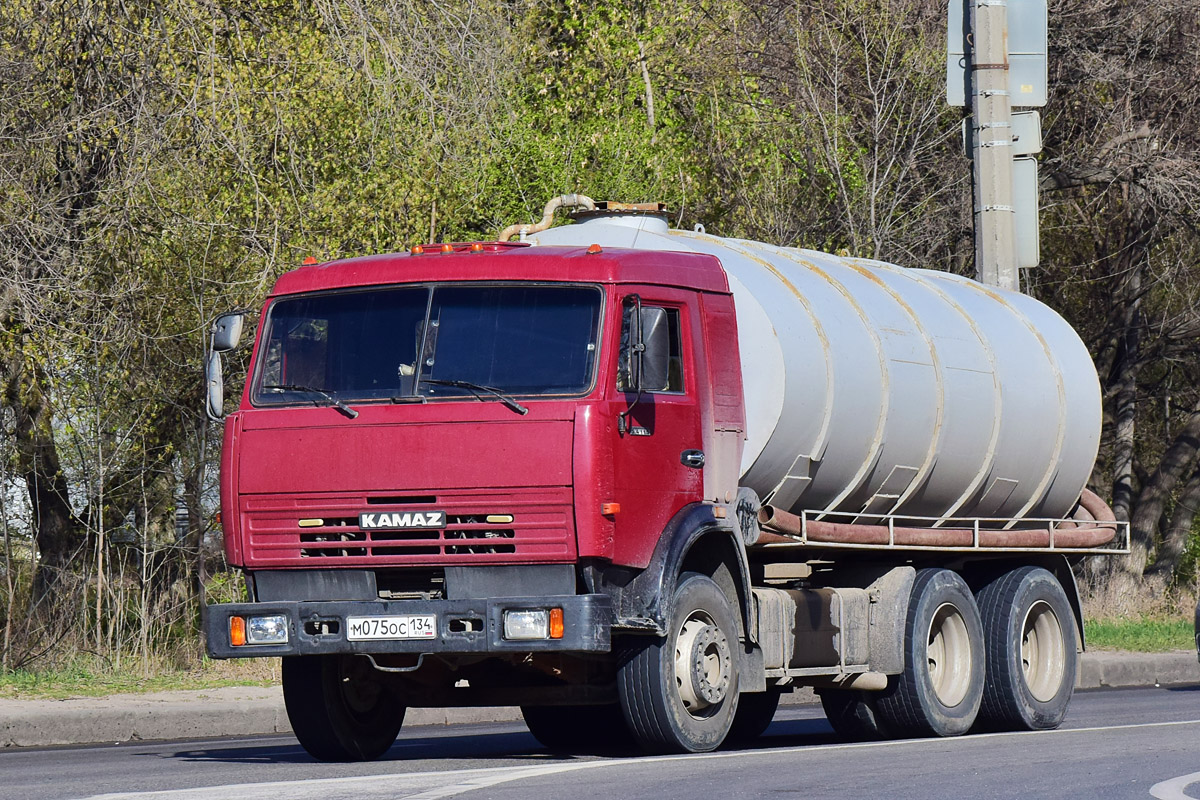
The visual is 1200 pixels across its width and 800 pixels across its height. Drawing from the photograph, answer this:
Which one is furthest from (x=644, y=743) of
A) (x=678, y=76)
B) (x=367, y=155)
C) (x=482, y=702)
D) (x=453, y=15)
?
(x=678, y=76)

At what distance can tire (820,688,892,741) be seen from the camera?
12.0 metres

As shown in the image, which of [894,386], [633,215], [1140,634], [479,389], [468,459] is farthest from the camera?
[1140,634]

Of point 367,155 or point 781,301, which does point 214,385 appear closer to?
point 781,301

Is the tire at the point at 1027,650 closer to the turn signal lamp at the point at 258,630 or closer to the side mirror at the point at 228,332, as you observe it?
the turn signal lamp at the point at 258,630

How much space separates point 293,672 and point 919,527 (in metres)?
4.45

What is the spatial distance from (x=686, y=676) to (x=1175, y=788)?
8.53ft

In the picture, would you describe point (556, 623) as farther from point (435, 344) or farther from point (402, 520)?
point (435, 344)

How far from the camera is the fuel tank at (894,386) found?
10617mm

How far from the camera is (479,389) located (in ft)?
30.3

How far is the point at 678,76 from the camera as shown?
22078 millimetres

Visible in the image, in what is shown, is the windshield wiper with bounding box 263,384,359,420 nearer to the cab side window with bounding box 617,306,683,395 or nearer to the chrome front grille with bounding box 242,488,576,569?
the chrome front grille with bounding box 242,488,576,569

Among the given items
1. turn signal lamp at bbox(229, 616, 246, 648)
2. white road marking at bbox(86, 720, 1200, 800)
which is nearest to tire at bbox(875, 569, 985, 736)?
white road marking at bbox(86, 720, 1200, 800)

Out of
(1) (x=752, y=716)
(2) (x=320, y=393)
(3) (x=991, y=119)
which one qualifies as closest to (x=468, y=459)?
(2) (x=320, y=393)

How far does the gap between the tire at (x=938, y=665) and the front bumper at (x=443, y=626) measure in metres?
3.30
